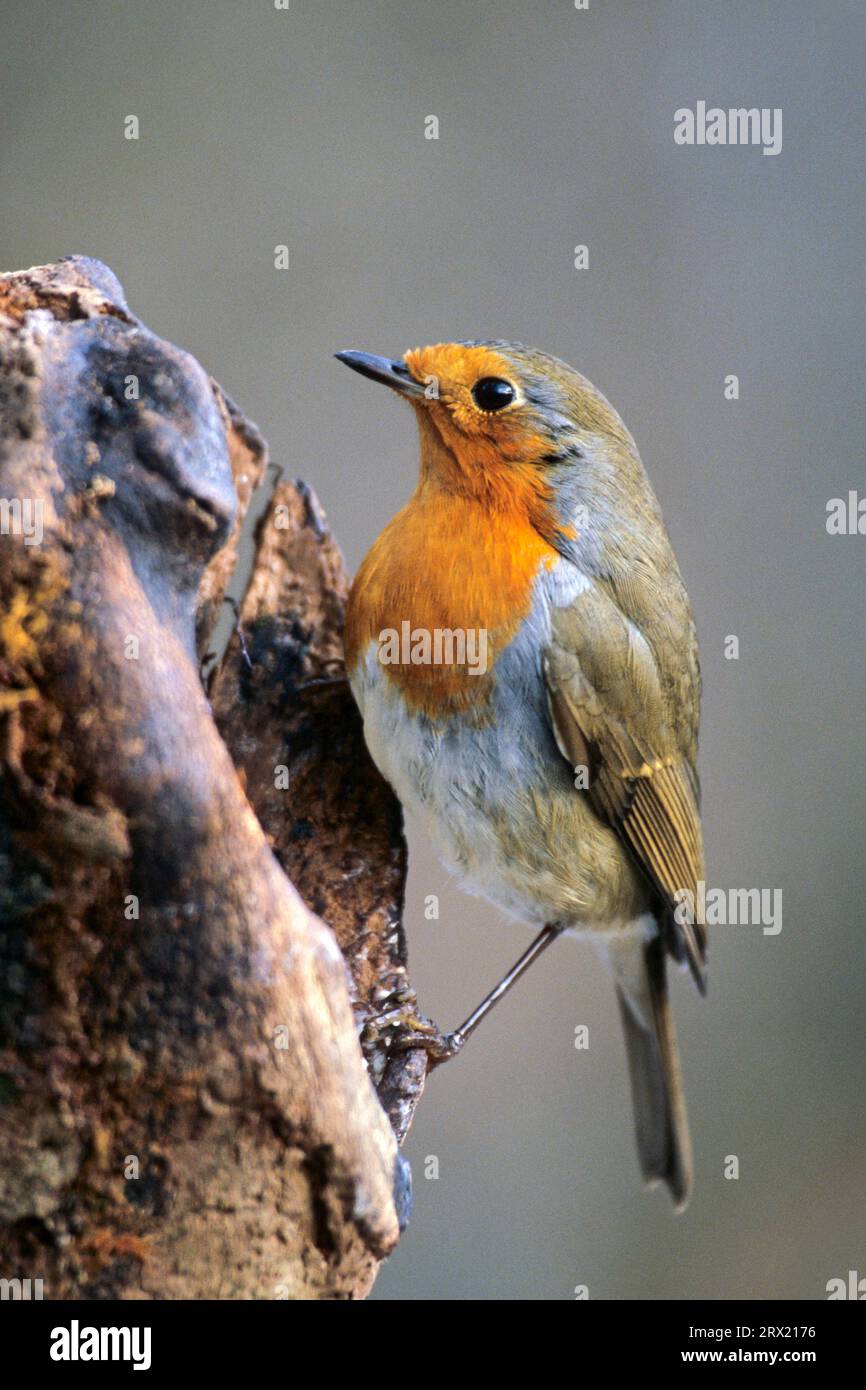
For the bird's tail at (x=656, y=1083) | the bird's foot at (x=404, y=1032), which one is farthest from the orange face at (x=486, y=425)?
the bird's tail at (x=656, y=1083)

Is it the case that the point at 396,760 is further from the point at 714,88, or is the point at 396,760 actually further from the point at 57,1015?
the point at 714,88

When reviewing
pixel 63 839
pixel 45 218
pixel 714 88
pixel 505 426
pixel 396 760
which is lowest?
pixel 63 839

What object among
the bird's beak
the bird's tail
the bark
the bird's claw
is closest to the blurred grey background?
the bird's tail

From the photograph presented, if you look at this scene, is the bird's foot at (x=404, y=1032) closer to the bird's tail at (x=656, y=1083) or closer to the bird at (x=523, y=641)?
the bird at (x=523, y=641)

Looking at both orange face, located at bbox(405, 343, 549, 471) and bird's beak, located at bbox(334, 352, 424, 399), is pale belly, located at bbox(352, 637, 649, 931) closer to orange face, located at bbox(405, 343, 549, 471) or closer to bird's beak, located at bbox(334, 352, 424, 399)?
orange face, located at bbox(405, 343, 549, 471)

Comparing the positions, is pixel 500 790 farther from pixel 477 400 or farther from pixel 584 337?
pixel 584 337

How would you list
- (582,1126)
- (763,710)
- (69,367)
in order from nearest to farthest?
1. (69,367)
2. (582,1126)
3. (763,710)

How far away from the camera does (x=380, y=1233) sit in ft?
5.26

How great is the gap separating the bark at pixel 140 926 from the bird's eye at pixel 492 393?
2.91ft

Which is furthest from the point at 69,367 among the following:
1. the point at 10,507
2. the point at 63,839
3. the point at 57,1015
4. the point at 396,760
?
the point at 396,760

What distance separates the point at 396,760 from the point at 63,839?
3.08 feet

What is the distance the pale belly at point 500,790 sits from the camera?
2.31 metres

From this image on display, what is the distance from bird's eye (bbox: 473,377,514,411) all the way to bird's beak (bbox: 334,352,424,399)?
96 mm

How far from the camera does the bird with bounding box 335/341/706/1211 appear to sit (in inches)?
91.7
